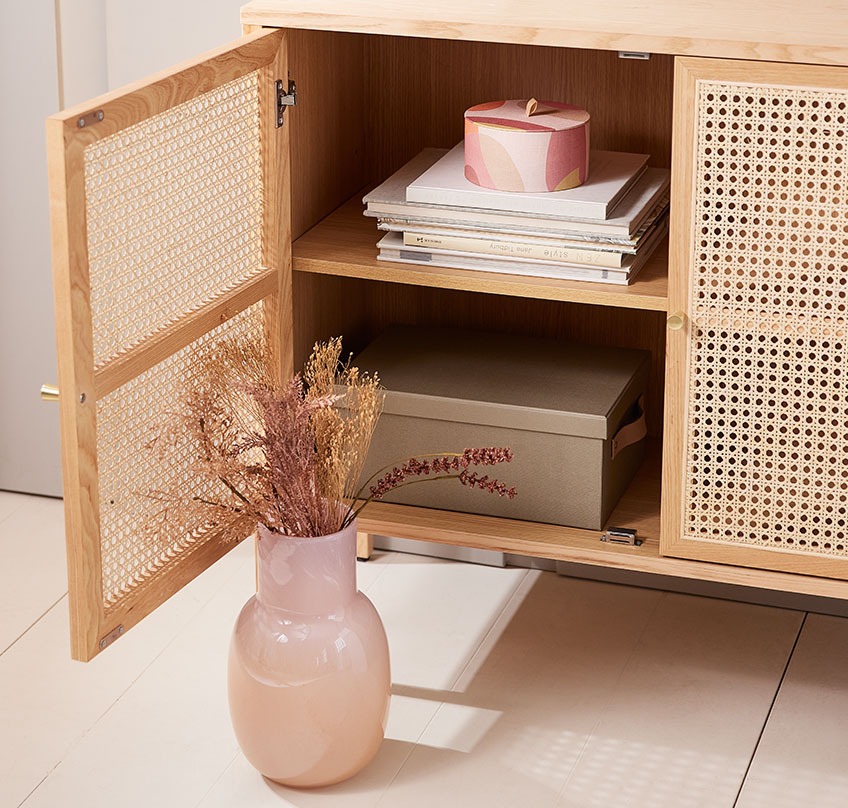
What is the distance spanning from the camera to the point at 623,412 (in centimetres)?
183

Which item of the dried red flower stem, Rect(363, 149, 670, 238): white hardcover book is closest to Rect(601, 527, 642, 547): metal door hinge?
the dried red flower stem

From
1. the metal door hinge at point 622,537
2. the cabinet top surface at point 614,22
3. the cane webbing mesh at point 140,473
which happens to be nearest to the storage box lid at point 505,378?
the metal door hinge at point 622,537

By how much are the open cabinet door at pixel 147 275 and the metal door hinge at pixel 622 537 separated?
44 centimetres

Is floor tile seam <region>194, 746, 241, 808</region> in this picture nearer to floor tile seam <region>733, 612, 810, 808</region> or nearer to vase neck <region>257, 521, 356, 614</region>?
vase neck <region>257, 521, 356, 614</region>

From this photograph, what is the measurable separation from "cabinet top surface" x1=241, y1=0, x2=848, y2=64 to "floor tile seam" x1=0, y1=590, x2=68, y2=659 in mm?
814

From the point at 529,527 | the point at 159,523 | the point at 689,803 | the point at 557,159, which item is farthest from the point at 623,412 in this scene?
the point at 159,523

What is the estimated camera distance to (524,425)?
176 centimetres

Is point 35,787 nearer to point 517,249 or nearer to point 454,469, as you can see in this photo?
point 454,469

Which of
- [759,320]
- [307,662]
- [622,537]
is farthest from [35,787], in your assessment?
[759,320]

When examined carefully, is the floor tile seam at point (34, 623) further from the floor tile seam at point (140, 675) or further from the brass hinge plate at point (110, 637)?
the brass hinge plate at point (110, 637)

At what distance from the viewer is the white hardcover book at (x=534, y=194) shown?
164cm

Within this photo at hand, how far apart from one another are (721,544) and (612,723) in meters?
0.24

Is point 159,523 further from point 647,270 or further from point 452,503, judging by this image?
point 647,270

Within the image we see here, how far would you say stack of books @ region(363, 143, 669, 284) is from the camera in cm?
164
